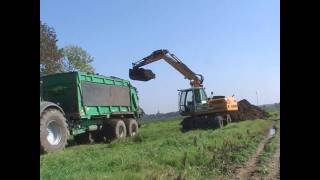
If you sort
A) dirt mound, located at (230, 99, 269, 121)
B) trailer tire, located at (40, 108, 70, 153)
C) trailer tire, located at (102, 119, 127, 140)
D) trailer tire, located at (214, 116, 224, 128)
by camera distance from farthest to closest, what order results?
dirt mound, located at (230, 99, 269, 121) < trailer tire, located at (214, 116, 224, 128) < trailer tire, located at (102, 119, 127, 140) < trailer tire, located at (40, 108, 70, 153)

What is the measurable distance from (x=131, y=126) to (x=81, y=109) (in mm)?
4779

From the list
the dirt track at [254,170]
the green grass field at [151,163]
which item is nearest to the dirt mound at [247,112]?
the green grass field at [151,163]

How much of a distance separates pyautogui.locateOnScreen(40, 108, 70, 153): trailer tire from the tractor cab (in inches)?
458

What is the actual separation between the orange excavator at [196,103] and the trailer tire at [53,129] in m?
9.68

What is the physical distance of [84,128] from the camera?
16859mm

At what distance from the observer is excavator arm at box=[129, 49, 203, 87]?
2241 cm

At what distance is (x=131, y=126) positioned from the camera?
2092 cm

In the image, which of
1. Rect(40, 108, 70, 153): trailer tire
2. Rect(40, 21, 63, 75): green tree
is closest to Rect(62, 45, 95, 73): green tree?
Rect(40, 21, 63, 75): green tree

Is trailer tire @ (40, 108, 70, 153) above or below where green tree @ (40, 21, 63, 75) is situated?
below

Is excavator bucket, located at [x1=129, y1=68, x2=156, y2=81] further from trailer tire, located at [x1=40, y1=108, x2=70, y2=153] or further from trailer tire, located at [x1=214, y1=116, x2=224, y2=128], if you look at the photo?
trailer tire, located at [x1=40, y1=108, x2=70, y2=153]

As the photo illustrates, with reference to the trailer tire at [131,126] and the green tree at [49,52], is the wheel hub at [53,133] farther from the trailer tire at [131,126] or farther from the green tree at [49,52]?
the green tree at [49,52]
